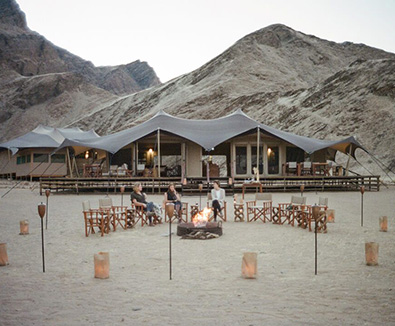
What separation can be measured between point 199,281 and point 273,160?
58.6ft

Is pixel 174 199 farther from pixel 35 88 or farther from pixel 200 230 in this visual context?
pixel 35 88

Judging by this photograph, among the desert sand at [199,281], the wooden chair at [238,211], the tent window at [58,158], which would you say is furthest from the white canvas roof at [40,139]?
the desert sand at [199,281]

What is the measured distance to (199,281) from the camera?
18.2ft

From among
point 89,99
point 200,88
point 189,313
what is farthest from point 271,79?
point 189,313

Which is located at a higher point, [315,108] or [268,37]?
[268,37]

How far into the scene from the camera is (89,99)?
74688 mm

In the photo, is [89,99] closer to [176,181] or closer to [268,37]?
[268,37]

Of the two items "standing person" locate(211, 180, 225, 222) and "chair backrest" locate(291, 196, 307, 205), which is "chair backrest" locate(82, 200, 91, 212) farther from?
"chair backrest" locate(291, 196, 307, 205)

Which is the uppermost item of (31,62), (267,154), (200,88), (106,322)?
(31,62)

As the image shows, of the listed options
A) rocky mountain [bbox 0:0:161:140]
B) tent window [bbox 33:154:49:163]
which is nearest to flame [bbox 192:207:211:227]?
tent window [bbox 33:154:49:163]

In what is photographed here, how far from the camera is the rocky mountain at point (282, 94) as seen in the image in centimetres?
3769

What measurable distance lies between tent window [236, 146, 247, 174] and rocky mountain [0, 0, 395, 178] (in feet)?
42.6

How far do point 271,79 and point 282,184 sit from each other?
38085 millimetres

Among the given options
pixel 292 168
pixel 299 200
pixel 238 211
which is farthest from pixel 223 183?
pixel 299 200
